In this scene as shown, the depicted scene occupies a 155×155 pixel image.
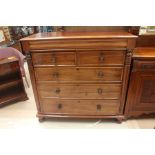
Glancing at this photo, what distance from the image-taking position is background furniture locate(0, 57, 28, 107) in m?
2.11

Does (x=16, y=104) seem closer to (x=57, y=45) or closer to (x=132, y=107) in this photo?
(x=57, y=45)

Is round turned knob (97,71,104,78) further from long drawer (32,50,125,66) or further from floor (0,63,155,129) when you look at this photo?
floor (0,63,155,129)

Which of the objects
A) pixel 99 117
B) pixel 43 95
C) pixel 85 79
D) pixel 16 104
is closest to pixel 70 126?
pixel 99 117

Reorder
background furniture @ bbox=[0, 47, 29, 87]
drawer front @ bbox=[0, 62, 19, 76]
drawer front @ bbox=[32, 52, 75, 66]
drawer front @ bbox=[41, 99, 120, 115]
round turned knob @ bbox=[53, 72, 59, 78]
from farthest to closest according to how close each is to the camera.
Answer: background furniture @ bbox=[0, 47, 29, 87]
drawer front @ bbox=[0, 62, 19, 76]
drawer front @ bbox=[41, 99, 120, 115]
round turned knob @ bbox=[53, 72, 59, 78]
drawer front @ bbox=[32, 52, 75, 66]

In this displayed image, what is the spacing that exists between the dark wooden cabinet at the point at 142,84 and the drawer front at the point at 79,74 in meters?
0.19

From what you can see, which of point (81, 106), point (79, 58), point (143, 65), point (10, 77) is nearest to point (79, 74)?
point (79, 58)

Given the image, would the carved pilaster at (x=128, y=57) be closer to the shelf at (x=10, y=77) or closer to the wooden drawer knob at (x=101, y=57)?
the wooden drawer knob at (x=101, y=57)

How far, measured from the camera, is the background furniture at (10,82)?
83.0 inches

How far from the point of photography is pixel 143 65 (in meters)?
1.47

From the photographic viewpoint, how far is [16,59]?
7.05 feet

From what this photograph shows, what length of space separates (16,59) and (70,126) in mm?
1256

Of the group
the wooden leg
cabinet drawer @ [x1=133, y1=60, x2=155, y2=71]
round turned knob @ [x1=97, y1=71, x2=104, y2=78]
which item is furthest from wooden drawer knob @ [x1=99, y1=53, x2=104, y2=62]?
the wooden leg

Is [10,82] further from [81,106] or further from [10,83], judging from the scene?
[81,106]

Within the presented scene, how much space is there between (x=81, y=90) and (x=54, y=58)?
1.52ft
